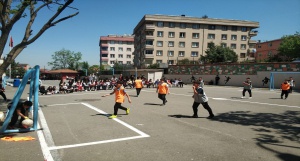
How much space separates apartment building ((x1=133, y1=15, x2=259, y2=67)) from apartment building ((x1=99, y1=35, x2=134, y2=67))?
107ft

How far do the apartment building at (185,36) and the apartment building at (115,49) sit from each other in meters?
32.8

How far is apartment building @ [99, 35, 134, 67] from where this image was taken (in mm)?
98975

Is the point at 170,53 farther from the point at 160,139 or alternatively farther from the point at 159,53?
the point at 160,139

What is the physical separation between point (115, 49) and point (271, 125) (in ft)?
310

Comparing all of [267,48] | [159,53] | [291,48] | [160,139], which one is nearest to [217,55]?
[159,53]

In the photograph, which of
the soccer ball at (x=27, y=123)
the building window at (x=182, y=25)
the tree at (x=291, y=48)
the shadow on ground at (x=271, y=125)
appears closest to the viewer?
the shadow on ground at (x=271, y=125)

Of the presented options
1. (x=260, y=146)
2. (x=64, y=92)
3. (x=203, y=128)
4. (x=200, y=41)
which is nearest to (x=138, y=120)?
(x=203, y=128)

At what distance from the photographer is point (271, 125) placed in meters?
8.69

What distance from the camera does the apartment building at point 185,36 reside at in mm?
62625

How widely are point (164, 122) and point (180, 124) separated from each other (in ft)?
A: 2.06

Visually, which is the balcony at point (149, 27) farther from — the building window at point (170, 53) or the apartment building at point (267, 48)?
the apartment building at point (267, 48)

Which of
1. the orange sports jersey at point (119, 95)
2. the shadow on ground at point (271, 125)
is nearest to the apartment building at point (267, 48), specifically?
the shadow on ground at point (271, 125)

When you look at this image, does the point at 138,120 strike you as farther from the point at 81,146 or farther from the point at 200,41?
the point at 200,41

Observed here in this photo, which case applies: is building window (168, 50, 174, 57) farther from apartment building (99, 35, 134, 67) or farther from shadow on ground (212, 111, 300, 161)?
shadow on ground (212, 111, 300, 161)
